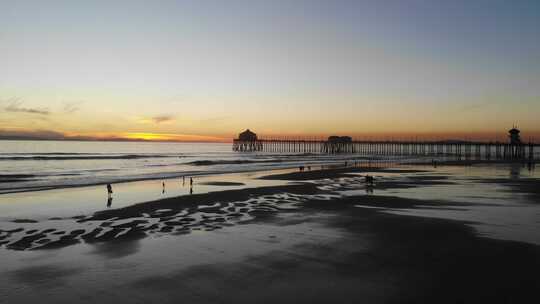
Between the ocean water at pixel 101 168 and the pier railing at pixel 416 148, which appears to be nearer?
the ocean water at pixel 101 168

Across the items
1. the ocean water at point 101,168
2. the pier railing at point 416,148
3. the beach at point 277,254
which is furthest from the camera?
the pier railing at point 416,148

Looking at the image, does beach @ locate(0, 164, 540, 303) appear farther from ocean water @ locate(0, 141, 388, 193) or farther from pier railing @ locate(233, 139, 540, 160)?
pier railing @ locate(233, 139, 540, 160)

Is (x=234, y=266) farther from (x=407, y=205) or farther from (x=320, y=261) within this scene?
(x=407, y=205)

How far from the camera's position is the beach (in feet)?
23.4

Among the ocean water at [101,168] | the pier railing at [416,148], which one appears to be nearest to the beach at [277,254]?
the ocean water at [101,168]

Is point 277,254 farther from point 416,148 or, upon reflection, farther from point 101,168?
point 416,148

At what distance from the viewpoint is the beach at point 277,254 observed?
23.4 ft

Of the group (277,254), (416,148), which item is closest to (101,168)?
(277,254)

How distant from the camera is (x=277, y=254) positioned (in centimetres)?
962

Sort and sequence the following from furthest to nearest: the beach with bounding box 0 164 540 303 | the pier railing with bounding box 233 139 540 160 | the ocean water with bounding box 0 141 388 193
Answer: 1. the pier railing with bounding box 233 139 540 160
2. the ocean water with bounding box 0 141 388 193
3. the beach with bounding box 0 164 540 303

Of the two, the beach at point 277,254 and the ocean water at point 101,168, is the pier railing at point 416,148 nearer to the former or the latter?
the ocean water at point 101,168

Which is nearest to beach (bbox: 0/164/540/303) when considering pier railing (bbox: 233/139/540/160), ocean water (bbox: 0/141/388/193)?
ocean water (bbox: 0/141/388/193)

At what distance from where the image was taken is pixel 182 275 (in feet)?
26.7

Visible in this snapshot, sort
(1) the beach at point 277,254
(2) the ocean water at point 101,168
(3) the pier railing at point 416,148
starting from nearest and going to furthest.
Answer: (1) the beach at point 277,254, (2) the ocean water at point 101,168, (3) the pier railing at point 416,148
